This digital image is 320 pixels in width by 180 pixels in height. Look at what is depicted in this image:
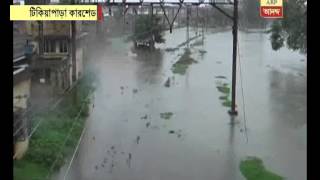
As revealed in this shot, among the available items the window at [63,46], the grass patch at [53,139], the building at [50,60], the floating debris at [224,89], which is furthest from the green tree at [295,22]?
the grass patch at [53,139]

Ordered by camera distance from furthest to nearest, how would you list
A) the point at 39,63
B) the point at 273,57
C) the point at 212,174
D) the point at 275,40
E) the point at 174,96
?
the point at 273,57 → the point at 275,40 → the point at 174,96 → the point at 39,63 → the point at 212,174

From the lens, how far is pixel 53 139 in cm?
971

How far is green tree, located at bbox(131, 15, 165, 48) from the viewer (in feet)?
95.3

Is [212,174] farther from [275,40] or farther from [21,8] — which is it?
[275,40]

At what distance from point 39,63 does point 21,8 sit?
462 inches

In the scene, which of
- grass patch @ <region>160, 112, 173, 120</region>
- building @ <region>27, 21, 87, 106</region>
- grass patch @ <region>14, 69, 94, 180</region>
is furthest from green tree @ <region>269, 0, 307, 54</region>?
grass patch @ <region>14, 69, 94, 180</region>

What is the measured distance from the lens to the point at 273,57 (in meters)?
31.0

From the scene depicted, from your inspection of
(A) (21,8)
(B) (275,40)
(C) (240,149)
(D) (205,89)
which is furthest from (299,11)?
(A) (21,8)

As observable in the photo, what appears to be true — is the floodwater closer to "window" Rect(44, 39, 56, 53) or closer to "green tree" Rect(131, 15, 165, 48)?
"window" Rect(44, 39, 56, 53)

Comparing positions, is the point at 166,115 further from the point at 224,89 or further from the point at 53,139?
the point at 224,89

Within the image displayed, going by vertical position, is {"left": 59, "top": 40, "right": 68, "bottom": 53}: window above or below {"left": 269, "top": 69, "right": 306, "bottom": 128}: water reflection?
above

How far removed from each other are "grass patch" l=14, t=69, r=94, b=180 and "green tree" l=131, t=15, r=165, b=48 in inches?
580

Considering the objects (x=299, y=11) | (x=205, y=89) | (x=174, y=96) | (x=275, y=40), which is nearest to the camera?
(x=174, y=96)

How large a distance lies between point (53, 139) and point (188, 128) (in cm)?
346
